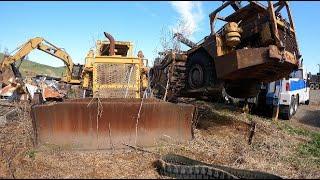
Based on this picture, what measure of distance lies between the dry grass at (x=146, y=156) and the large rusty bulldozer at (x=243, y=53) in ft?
3.93

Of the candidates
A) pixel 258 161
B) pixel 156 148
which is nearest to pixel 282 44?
pixel 258 161

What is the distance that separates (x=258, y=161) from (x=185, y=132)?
1.77 m

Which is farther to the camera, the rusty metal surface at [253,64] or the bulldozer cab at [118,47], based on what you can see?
the bulldozer cab at [118,47]

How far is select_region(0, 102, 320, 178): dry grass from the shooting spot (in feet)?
20.6

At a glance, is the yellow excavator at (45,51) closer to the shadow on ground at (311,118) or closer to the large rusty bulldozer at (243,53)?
the large rusty bulldozer at (243,53)

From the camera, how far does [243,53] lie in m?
8.30

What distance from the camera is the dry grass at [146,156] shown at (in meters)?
6.27

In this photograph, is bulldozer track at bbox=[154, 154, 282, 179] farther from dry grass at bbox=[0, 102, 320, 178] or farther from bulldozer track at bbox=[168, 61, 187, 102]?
bulldozer track at bbox=[168, 61, 187, 102]

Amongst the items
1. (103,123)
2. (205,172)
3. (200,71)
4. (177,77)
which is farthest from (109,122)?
(177,77)

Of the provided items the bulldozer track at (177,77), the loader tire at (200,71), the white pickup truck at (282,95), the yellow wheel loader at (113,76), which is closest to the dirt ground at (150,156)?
the loader tire at (200,71)

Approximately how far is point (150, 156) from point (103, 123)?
1191 mm

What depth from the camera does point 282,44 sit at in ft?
27.7

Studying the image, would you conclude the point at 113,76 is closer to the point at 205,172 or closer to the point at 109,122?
the point at 109,122

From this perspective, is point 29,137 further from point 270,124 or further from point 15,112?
point 270,124
